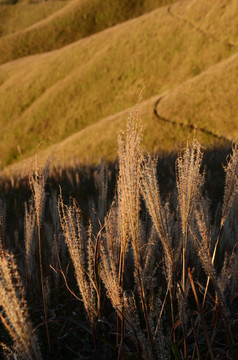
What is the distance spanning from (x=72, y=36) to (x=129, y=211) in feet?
294

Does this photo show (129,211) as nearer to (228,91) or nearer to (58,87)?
(228,91)

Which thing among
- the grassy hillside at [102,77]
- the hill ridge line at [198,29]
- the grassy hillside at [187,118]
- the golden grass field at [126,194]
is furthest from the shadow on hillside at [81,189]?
the hill ridge line at [198,29]

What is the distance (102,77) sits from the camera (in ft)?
124

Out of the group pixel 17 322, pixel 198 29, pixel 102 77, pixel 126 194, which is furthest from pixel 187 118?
pixel 17 322

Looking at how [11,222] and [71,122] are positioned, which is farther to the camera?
[71,122]

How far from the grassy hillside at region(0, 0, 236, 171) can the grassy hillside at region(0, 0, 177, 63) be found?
4254 centimetres

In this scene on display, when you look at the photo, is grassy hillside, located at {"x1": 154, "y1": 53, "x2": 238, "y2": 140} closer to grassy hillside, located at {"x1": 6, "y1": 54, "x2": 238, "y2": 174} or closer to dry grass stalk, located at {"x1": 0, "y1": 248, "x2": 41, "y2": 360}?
grassy hillside, located at {"x1": 6, "y1": 54, "x2": 238, "y2": 174}

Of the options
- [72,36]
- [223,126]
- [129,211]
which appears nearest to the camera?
[129,211]

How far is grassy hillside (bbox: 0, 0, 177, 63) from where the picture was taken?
275 ft

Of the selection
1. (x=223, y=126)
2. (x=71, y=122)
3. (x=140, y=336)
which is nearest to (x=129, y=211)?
(x=140, y=336)

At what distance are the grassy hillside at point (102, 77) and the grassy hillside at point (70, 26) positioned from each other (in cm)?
4254

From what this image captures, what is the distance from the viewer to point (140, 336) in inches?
59.4

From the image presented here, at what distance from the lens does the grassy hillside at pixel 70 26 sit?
83.9 meters

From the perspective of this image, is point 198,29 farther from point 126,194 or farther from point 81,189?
point 126,194
